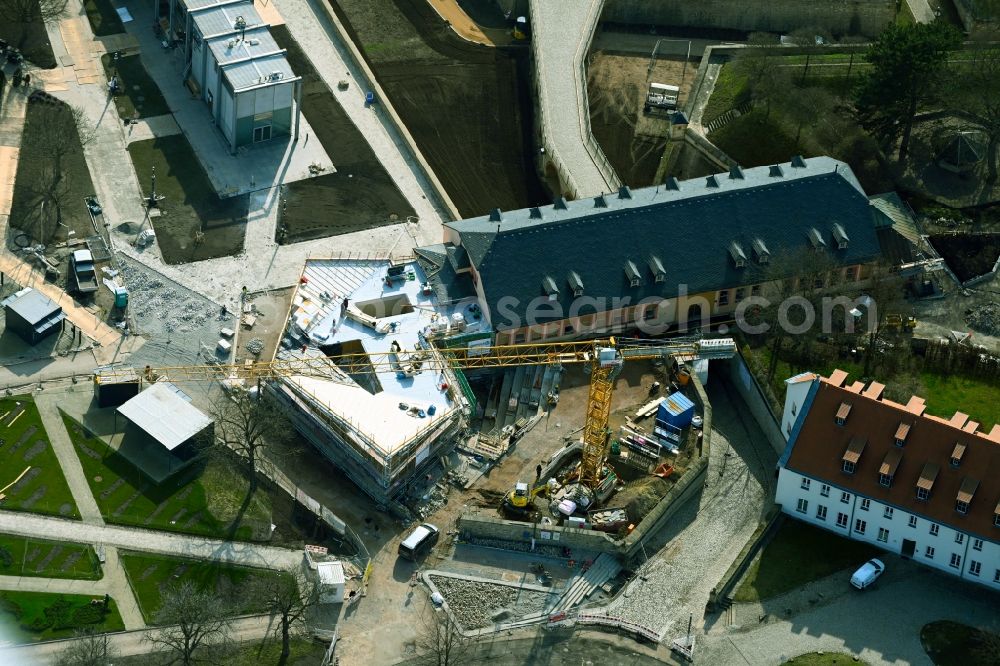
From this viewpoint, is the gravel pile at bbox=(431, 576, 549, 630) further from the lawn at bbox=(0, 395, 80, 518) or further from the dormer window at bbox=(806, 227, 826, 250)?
the dormer window at bbox=(806, 227, 826, 250)

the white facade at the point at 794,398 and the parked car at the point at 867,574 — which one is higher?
the white facade at the point at 794,398

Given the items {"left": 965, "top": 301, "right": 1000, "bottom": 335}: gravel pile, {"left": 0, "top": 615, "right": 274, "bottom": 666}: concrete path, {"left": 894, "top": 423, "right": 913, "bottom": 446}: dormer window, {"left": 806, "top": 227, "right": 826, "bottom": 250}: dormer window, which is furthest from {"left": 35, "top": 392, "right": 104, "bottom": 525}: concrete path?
{"left": 965, "top": 301, "right": 1000, "bottom": 335}: gravel pile

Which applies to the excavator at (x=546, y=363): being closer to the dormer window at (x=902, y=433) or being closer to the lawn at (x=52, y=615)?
the lawn at (x=52, y=615)

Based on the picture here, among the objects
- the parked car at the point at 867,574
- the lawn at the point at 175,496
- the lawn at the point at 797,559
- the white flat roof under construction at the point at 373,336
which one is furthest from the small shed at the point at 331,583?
the parked car at the point at 867,574

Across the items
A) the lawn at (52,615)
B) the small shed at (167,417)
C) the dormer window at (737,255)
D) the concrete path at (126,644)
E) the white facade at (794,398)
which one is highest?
the dormer window at (737,255)

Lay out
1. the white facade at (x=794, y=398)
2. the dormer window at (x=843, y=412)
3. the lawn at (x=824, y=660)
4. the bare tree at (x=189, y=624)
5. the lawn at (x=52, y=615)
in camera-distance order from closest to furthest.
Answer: the bare tree at (x=189, y=624) → the lawn at (x=52, y=615) → the lawn at (x=824, y=660) → the dormer window at (x=843, y=412) → the white facade at (x=794, y=398)

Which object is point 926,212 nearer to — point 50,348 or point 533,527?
point 533,527
